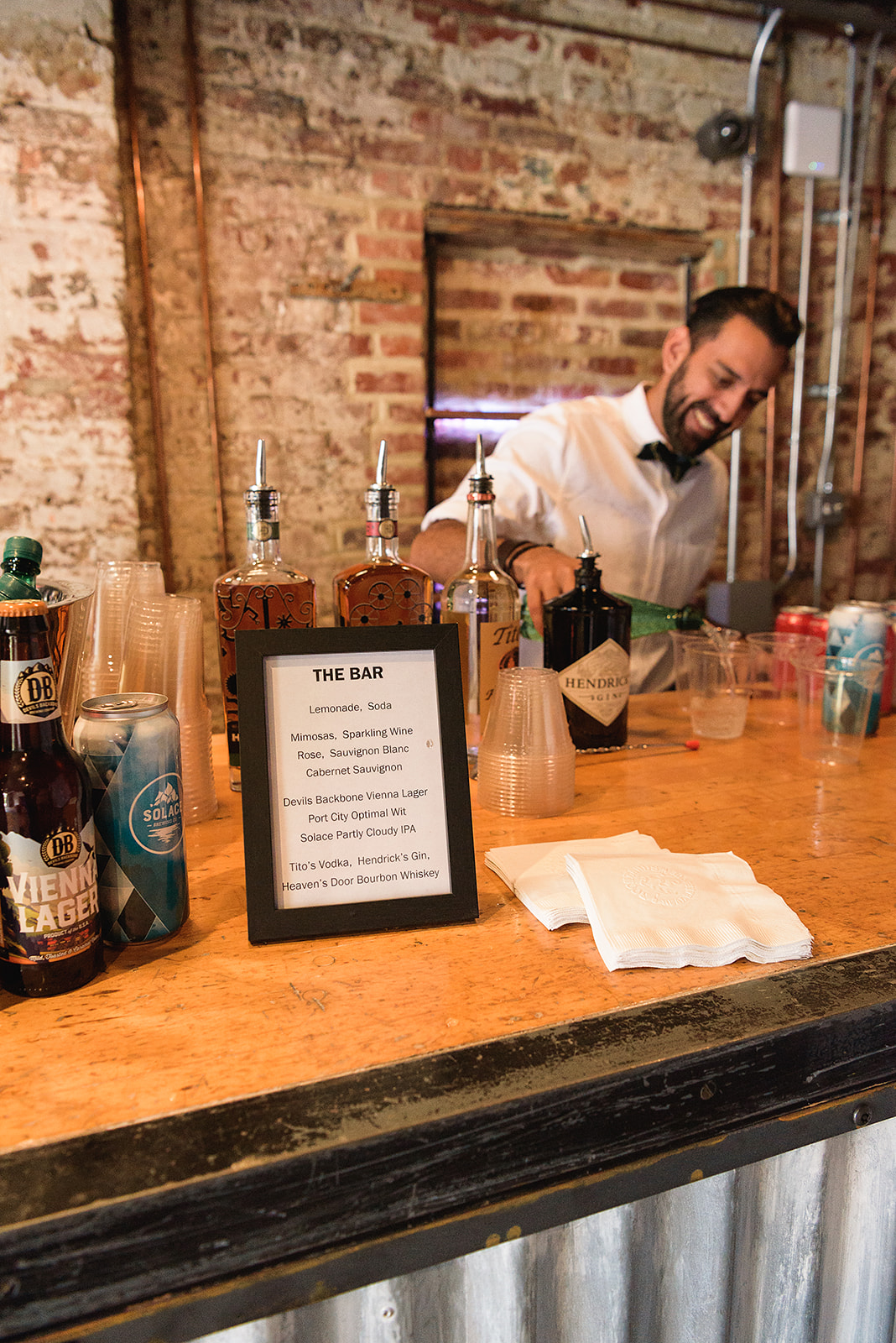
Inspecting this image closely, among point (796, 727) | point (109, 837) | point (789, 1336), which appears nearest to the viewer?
point (109, 837)

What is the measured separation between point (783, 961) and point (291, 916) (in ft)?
1.24

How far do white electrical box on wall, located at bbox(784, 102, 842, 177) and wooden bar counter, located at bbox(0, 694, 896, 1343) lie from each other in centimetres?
293

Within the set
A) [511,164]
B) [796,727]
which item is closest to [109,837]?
[796,727]

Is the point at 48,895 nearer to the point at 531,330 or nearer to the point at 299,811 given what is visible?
the point at 299,811

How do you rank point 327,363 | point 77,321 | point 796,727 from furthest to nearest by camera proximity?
1. point 327,363
2. point 77,321
3. point 796,727

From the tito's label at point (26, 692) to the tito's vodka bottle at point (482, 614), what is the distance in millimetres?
534

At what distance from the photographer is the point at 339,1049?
527 mm

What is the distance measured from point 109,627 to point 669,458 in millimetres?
1761

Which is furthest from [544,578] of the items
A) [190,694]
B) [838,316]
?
[838,316]

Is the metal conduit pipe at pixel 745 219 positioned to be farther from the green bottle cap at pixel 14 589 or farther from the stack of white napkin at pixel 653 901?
the green bottle cap at pixel 14 589

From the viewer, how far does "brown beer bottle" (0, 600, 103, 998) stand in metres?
0.55

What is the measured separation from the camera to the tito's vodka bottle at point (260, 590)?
912 mm

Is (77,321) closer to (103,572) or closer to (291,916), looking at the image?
(103,572)

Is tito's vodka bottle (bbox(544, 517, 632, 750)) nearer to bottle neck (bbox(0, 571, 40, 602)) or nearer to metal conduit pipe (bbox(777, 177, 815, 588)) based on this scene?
bottle neck (bbox(0, 571, 40, 602))
